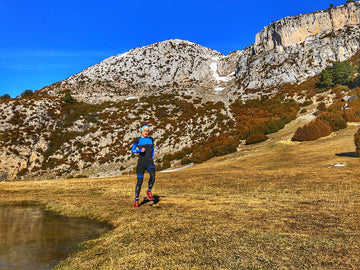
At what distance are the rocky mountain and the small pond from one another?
20.4 m

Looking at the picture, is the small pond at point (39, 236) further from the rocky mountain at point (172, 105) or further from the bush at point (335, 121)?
the bush at point (335, 121)

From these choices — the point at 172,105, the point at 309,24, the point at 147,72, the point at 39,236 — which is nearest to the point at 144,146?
the point at 39,236

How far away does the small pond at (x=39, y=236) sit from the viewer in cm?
Result: 340

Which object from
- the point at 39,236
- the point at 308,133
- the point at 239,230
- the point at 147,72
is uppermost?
the point at 147,72

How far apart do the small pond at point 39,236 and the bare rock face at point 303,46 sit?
61321mm

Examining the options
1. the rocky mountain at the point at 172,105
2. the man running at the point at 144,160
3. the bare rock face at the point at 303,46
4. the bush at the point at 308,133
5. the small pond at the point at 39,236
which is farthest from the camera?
the bare rock face at the point at 303,46

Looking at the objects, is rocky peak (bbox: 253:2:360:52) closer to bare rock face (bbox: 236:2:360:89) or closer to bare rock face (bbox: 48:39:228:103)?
bare rock face (bbox: 236:2:360:89)

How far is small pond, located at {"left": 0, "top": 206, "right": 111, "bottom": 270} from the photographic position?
134 inches

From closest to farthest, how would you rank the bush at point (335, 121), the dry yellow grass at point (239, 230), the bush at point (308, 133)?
the dry yellow grass at point (239, 230) → the bush at point (308, 133) → the bush at point (335, 121)

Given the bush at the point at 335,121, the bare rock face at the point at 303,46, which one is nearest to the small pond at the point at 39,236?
the bush at the point at 335,121

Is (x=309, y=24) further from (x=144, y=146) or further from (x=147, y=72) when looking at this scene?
(x=144, y=146)

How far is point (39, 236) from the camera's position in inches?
182

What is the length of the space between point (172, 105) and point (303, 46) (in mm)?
40078

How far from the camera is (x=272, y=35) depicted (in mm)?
67688
